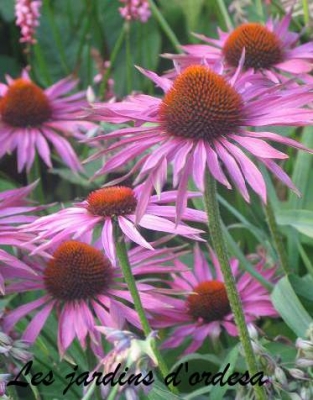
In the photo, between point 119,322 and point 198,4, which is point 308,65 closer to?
point 119,322

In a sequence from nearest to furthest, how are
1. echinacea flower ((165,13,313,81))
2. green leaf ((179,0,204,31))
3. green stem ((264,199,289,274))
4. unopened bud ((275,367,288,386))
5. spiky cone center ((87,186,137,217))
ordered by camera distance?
unopened bud ((275,367,288,386)) → spiky cone center ((87,186,137,217)) → green stem ((264,199,289,274)) → echinacea flower ((165,13,313,81)) → green leaf ((179,0,204,31))

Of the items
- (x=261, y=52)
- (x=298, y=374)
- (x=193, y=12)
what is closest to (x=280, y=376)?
(x=298, y=374)

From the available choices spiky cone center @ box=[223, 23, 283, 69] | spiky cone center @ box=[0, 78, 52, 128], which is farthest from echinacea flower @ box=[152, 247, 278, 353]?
spiky cone center @ box=[0, 78, 52, 128]

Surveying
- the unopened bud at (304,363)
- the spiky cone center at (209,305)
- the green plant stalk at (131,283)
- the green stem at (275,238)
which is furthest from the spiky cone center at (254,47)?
the unopened bud at (304,363)

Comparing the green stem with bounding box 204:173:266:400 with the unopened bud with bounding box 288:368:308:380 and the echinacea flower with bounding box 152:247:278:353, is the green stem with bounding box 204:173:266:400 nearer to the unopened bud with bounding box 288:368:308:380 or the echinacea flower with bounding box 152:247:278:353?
the unopened bud with bounding box 288:368:308:380

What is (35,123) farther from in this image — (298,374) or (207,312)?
(298,374)

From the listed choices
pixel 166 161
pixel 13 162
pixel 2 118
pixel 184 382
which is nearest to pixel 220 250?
pixel 166 161
